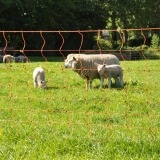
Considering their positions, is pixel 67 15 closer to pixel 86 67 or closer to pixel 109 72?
pixel 86 67

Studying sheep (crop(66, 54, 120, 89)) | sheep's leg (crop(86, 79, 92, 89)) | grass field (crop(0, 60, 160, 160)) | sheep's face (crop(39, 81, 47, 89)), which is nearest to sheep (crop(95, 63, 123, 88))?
sheep (crop(66, 54, 120, 89))

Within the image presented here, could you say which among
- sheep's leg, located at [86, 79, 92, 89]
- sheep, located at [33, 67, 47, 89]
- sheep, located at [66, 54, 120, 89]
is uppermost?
sheep, located at [66, 54, 120, 89]

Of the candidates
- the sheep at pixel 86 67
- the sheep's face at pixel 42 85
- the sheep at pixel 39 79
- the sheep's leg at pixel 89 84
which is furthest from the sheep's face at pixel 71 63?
the sheep's face at pixel 42 85

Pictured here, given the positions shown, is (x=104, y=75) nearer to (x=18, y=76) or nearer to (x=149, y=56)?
(x=18, y=76)

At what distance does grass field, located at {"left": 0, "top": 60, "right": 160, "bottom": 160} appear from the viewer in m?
6.66

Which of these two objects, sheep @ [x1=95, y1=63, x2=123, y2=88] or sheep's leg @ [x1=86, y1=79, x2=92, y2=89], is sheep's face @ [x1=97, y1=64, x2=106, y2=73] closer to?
sheep @ [x1=95, y1=63, x2=123, y2=88]

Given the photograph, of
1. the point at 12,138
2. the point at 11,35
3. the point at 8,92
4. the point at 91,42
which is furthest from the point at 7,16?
the point at 12,138

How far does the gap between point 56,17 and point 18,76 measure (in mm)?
28934

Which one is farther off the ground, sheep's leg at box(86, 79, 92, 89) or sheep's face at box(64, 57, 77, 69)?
sheep's face at box(64, 57, 77, 69)

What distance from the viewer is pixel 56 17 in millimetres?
45062

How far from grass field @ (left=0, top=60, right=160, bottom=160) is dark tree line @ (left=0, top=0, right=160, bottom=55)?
989 inches

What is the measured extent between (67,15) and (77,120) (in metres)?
36.7

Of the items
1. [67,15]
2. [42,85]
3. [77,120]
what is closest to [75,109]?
[77,120]

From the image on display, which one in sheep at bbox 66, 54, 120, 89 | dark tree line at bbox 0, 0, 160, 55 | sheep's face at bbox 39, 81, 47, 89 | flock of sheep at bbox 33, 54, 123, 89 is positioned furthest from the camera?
dark tree line at bbox 0, 0, 160, 55
